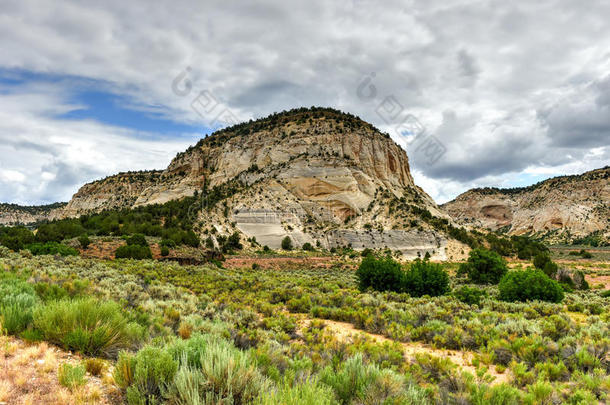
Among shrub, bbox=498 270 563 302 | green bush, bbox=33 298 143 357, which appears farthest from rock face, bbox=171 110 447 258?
green bush, bbox=33 298 143 357

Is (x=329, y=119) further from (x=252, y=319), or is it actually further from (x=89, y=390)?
(x=89, y=390)

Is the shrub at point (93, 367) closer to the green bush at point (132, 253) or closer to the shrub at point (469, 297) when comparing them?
the shrub at point (469, 297)

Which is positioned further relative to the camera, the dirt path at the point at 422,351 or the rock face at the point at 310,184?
the rock face at the point at 310,184

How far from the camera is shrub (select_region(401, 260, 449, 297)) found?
52.2 ft

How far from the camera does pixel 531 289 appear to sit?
14.4m

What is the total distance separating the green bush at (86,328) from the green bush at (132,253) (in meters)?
23.5

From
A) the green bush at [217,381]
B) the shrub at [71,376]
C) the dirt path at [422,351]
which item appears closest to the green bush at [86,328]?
the shrub at [71,376]

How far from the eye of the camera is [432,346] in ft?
25.6

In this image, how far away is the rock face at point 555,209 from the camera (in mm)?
86812

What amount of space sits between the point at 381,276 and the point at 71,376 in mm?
15363

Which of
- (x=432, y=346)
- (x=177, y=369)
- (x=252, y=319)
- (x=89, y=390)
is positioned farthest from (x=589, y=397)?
(x=252, y=319)

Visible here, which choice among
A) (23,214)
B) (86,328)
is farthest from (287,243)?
(23,214)

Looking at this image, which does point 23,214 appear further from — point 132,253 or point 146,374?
point 146,374

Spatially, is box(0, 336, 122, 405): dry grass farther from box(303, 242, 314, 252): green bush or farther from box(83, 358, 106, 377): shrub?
box(303, 242, 314, 252): green bush
